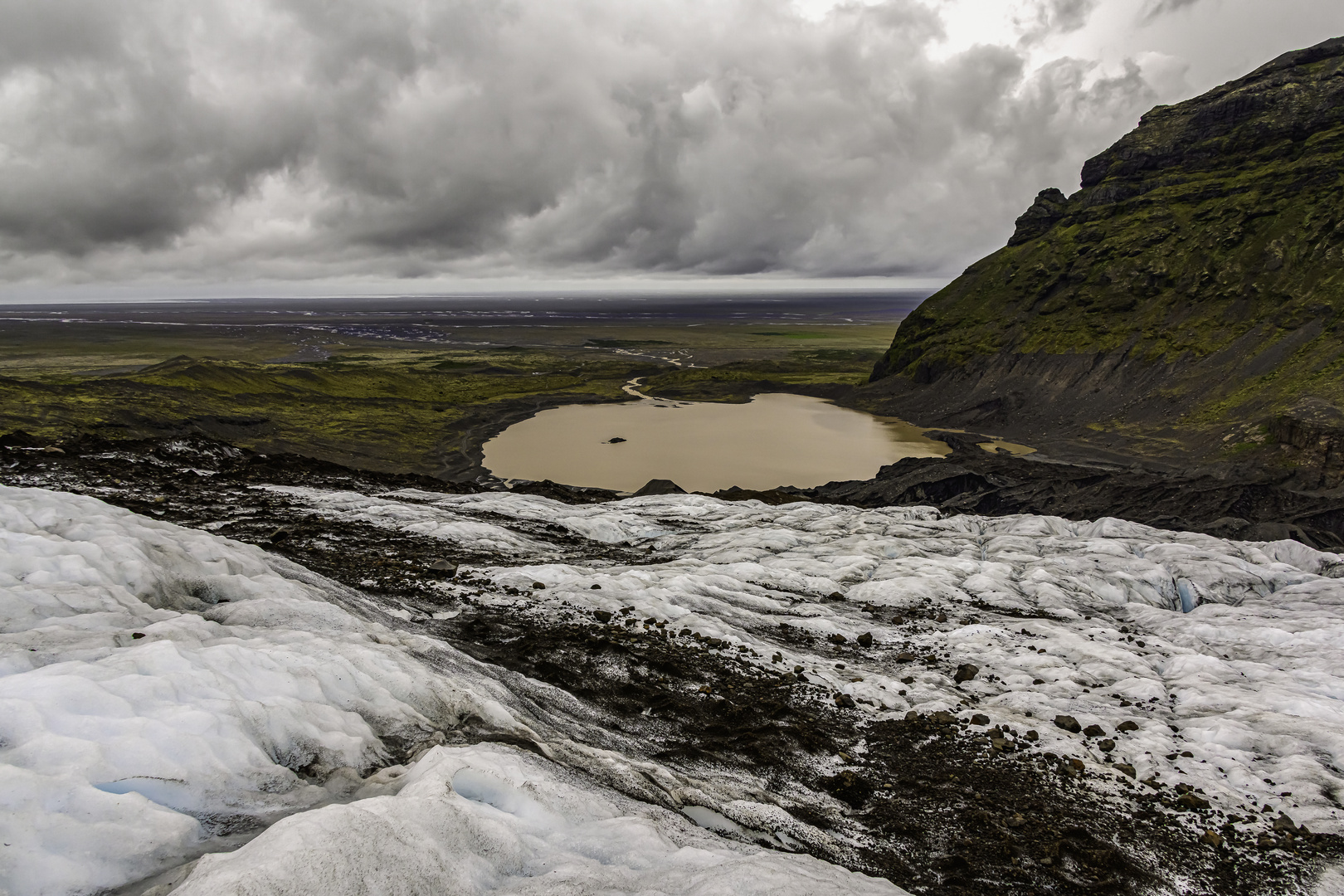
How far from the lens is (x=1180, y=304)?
7700cm

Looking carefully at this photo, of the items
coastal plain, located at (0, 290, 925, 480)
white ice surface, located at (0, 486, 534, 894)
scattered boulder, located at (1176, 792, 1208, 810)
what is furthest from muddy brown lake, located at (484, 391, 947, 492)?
scattered boulder, located at (1176, 792, 1208, 810)

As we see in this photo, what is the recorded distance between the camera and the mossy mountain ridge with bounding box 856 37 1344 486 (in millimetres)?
60250

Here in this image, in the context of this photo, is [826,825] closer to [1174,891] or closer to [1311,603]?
[1174,891]

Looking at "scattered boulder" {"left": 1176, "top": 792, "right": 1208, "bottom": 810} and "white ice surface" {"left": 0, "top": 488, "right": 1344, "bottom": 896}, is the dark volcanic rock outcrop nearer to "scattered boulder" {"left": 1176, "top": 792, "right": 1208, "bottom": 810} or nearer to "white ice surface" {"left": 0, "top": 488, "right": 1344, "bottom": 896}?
"white ice surface" {"left": 0, "top": 488, "right": 1344, "bottom": 896}

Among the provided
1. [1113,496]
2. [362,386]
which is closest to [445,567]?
[1113,496]


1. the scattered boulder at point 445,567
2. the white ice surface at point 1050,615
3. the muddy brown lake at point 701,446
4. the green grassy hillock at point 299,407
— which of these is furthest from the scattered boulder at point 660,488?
the scattered boulder at point 445,567

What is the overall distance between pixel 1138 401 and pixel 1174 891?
254 feet

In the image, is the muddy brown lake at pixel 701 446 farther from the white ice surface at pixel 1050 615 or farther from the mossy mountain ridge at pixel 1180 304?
the white ice surface at pixel 1050 615

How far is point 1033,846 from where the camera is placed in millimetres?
9695

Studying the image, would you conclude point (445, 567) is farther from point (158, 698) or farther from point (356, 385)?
point (356, 385)

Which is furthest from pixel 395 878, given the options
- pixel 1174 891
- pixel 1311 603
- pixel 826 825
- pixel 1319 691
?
pixel 1311 603

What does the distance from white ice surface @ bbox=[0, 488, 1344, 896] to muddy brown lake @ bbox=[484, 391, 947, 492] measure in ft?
96.6

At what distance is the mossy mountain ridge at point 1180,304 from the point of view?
198 ft

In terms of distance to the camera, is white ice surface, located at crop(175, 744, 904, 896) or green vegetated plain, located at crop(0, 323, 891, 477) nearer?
white ice surface, located at crop(175, 744, 904, 896)
